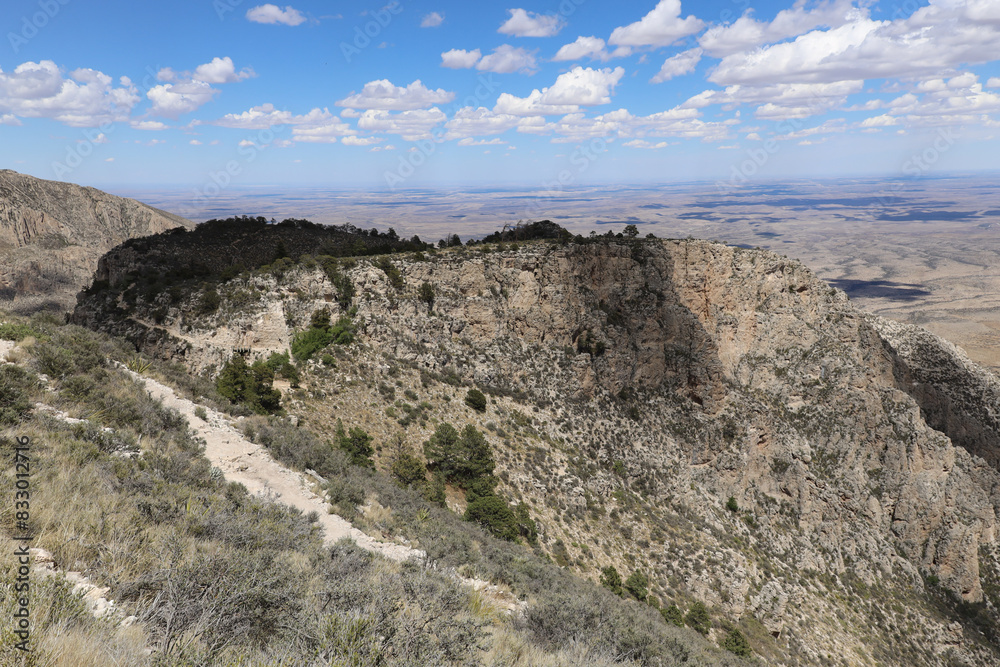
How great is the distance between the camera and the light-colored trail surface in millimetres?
12391

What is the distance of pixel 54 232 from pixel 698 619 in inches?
5359

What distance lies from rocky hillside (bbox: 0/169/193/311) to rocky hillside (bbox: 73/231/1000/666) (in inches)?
2752

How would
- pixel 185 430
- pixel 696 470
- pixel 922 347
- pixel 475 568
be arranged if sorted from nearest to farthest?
pixel 475 568 < pixel 185 430 < pixel 696 470 < pixel 922 347

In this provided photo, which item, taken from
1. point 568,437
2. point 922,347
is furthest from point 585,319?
point 922,347

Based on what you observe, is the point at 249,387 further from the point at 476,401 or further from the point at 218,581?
the point at 218,581

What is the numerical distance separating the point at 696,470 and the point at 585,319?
561 inches

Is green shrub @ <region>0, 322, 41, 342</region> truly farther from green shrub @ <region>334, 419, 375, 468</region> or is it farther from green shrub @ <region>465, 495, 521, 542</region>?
green shrub @ <region>465, 495, 521, 542</region>

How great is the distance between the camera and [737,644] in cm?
2359

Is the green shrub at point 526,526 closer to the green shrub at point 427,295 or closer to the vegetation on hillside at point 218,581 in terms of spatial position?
the vegetation on hillside at point 218,581

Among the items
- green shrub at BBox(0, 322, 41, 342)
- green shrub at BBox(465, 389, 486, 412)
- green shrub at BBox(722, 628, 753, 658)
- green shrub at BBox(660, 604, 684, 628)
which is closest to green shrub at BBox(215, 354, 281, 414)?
green shrub at BBox(0, 322, 41, 342)

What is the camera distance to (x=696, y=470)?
34406 millimetres

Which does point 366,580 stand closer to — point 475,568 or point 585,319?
point 475,568

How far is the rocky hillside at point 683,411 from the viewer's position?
87.5ft

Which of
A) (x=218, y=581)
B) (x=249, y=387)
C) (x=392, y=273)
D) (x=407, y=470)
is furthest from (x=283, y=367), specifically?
(x=218, y=581)
